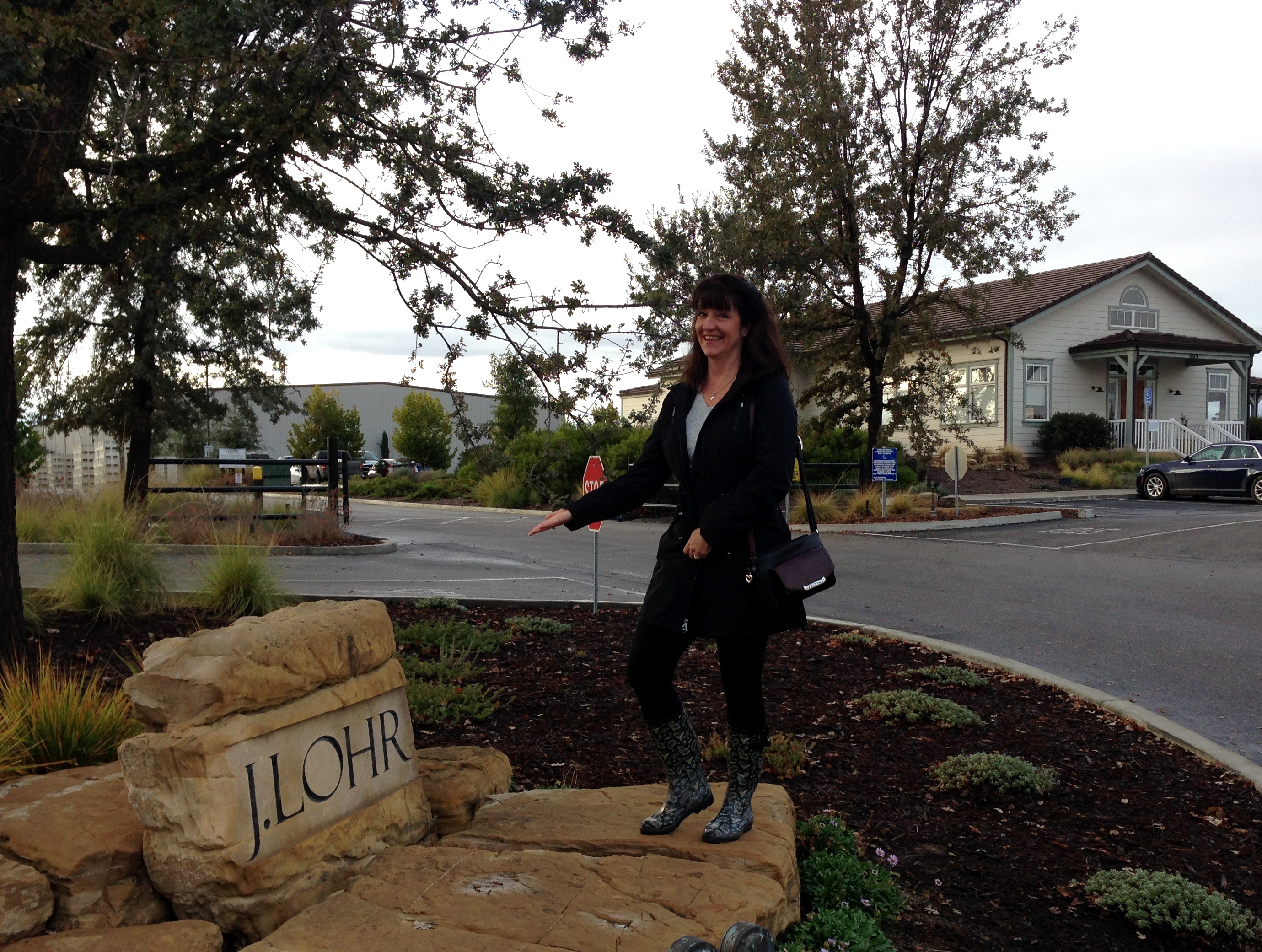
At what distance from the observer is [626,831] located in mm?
3551

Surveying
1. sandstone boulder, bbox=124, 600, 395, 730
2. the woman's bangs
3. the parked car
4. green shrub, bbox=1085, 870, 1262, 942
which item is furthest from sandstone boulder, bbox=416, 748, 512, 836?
the parked car

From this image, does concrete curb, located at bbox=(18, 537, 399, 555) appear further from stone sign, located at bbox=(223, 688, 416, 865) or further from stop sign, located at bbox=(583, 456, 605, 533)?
stone sign, located at bbox=(223, 688, 416, 865)

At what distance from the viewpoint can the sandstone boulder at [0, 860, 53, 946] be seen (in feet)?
8.82

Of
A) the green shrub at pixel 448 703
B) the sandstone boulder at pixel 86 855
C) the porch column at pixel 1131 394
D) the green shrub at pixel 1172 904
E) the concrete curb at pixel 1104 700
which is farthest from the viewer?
the porch column at pixel 1131 394

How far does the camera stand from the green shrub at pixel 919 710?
550 centimetres

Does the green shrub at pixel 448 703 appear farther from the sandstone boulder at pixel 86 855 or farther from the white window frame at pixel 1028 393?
the white window frame at pixel 1028 393

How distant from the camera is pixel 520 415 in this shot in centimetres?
611

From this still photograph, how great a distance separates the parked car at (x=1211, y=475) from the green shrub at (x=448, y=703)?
23.4 m

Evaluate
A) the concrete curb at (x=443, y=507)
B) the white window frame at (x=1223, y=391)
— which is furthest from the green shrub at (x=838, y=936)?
the white window frame at (x=1223, y=391)

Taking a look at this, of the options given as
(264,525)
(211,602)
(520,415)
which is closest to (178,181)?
(520,415)

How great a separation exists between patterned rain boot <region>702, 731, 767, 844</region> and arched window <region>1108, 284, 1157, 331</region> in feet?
114

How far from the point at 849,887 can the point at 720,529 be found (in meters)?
1.31

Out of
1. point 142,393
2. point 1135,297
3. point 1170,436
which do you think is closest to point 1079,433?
point 1170,436

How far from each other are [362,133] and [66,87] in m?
1.67
